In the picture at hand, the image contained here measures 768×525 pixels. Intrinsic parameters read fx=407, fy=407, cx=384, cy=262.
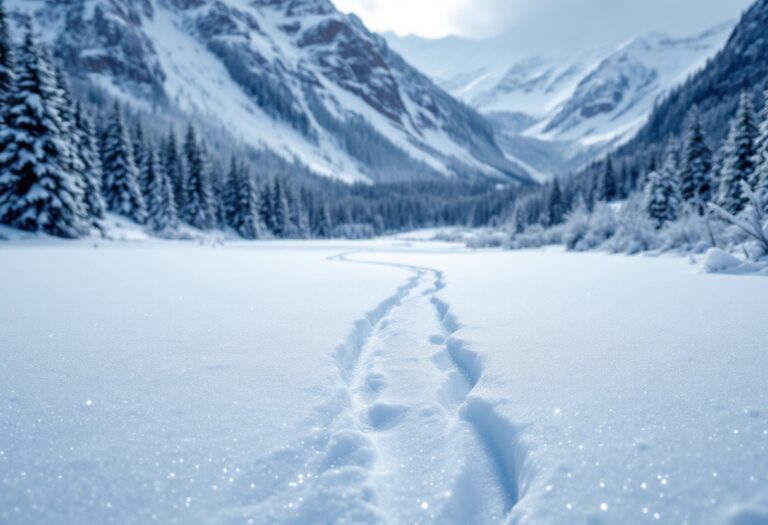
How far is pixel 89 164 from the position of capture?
25359 millimetres

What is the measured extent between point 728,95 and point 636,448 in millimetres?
120601

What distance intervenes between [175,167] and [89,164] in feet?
43.0

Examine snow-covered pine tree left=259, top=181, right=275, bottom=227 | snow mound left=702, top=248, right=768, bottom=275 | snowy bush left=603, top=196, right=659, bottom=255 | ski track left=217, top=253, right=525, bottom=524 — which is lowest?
ski track left=217, top=253, right=525, bottom=524

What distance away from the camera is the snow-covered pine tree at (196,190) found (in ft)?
123

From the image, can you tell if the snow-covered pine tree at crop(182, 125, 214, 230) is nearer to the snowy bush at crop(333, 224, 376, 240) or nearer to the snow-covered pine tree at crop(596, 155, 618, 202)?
the snowy bush at crop(333, 224, 376, 240)

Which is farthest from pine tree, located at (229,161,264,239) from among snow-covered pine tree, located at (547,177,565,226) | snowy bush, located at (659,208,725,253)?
snow-covered pine tree, located at (547,177,565,226)

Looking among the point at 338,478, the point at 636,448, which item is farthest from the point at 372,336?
the point at 636,448

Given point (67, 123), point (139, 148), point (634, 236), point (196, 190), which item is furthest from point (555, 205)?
point (67, 123)

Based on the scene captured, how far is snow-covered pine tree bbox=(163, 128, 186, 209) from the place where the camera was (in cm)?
3753

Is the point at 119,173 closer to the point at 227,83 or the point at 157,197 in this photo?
the point at 157,197

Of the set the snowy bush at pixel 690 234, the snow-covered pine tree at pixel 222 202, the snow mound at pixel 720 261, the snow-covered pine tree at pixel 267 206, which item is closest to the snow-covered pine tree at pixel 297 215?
the snow-covered pine tree at pixel 267 206

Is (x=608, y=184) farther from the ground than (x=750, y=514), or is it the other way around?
(x=608, y=184)

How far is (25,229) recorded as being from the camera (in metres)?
17.4

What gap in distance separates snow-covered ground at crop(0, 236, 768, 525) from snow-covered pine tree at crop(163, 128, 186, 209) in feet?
127
